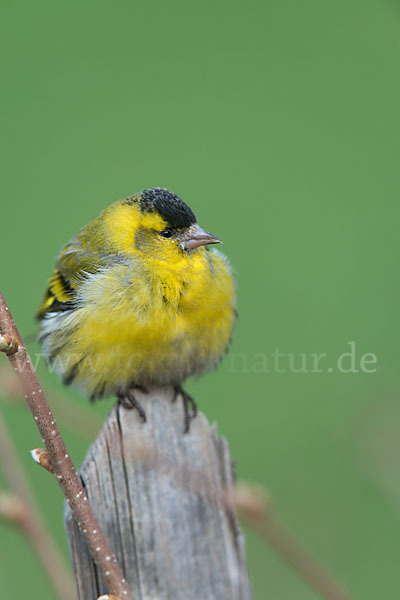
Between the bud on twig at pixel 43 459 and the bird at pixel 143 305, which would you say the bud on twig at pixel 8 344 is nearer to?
the bud on twig at pixel 43 459

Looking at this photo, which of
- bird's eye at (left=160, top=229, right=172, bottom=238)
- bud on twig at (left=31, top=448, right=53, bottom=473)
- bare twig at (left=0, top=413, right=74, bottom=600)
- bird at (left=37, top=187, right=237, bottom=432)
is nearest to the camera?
bud on twig at (left=31, top=448, right=53, bottom=473)

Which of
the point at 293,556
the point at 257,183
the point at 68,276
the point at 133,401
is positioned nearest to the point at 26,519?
the point at 133,401

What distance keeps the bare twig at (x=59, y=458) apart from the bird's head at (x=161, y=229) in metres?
1.73

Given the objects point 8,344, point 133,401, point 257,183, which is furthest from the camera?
point 257,183

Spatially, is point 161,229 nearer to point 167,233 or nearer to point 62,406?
point 167,233

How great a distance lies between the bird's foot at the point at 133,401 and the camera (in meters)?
2.76

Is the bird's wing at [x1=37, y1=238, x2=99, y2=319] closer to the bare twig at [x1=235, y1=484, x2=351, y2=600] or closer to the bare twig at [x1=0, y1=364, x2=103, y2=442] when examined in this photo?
the bare twig at [x1=0, y1=364, x2=103, y2=442]

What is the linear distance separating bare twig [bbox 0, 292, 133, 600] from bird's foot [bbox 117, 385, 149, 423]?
1.91ft

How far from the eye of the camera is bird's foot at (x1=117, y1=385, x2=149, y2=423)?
9.06 ft

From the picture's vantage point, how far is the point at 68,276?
4.09 m

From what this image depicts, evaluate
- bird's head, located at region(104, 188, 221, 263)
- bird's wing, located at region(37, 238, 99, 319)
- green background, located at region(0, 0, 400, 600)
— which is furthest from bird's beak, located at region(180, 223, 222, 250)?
green background, located at region(0, 0, 400, 600)

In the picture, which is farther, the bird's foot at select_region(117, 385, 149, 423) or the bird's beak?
the bird's beak

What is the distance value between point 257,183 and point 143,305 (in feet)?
8.69

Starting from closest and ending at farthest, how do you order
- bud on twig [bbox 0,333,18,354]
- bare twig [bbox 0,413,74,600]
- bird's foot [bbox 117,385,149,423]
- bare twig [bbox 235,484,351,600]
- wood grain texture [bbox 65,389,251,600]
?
bud on twig [bbox 0,333,18,354], bare twig [bbox 235,484,351,600], bare twig [bbox 0,413,74,600], wood grain texture [bbox 65,389,251,600], bird's foot [bbox 117,385,149,423]
